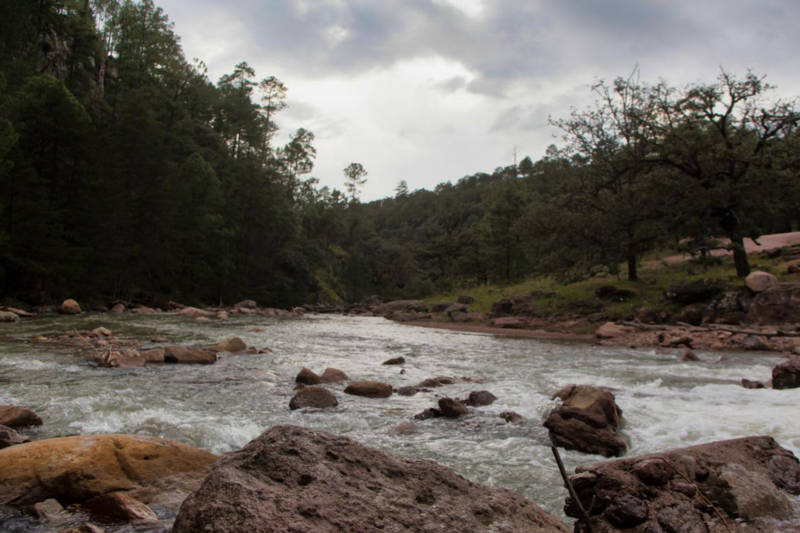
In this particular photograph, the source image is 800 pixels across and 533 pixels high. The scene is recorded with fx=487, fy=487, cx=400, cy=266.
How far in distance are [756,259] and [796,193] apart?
5423 millimetres

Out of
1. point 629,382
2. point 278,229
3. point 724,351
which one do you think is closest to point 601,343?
point 724,351

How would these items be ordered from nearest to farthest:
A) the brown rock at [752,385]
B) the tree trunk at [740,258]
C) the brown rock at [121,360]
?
the brown rock at [752,385] < the brown rock at [121,360] < the tree trunk at [740,258]

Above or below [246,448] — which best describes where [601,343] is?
below

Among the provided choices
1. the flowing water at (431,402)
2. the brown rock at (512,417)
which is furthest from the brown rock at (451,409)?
the brown rock at (512,417)

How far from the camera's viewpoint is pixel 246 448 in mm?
3119

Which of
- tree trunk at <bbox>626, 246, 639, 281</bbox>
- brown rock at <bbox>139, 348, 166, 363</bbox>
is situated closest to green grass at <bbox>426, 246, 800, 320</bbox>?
tree trunk at <bbox>626, 246, 639, 281</bbox>

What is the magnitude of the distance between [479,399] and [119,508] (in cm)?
585

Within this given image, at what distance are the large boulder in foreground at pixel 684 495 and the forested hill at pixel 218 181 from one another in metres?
22.3

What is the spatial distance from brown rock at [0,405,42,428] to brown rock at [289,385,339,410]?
3.36 meters

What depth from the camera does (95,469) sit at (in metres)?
4.34

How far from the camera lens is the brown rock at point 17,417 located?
5.96m

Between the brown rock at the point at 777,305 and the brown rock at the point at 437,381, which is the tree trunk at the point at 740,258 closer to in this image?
the brown rock at the point at 777,305

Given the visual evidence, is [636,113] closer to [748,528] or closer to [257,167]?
[748,528]

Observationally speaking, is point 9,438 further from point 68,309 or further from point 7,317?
point 68,309
